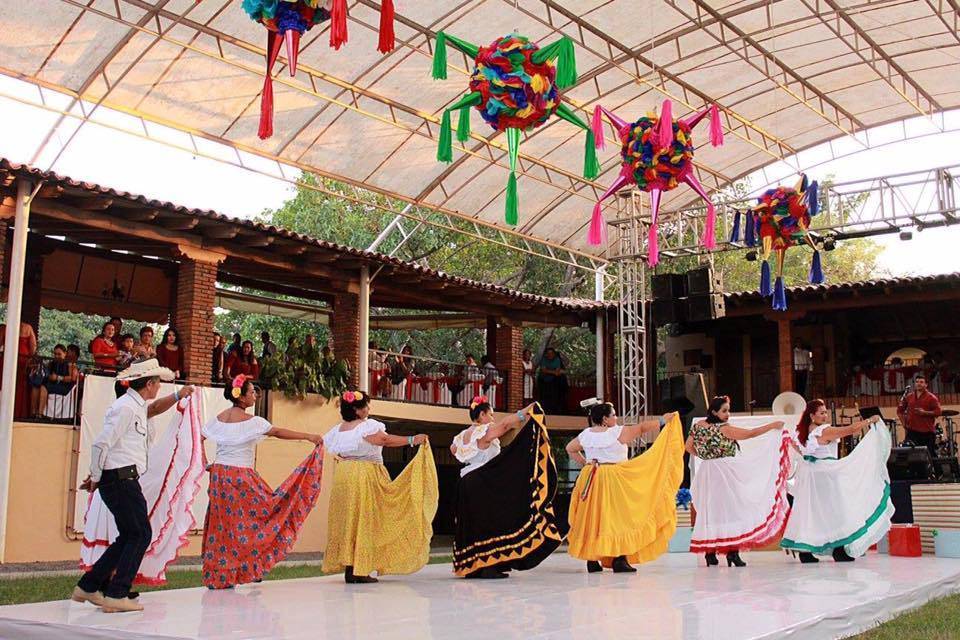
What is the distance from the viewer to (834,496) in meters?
10.1

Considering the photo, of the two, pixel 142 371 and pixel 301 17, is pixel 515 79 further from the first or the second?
pixel 142 371

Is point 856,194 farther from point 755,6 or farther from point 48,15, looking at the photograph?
point 48,15

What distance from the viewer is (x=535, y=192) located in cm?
2109

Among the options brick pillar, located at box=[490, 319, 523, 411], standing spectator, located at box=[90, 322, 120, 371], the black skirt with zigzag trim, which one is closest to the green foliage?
standing spectator, located at box=[90, 322, 120, 371]

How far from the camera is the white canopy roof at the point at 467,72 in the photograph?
Result: 14539mm

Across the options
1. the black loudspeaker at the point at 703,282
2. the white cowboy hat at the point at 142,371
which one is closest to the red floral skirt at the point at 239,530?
the white cowboy hat at the point at 142,371

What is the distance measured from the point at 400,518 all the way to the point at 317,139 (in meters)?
10.4

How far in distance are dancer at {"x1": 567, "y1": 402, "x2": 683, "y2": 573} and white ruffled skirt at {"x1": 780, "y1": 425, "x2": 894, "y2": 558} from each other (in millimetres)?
1588

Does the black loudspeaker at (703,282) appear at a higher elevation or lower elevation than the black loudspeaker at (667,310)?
higher

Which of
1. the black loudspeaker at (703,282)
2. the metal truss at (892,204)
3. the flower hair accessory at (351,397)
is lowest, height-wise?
the flower hair accessory at (351,397)

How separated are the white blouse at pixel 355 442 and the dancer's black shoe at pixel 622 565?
91.3 inches

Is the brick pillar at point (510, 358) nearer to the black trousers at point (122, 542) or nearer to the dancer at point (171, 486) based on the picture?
the dancer at point (171, 486)

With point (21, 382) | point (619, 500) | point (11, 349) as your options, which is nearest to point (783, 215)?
point (619, 500)

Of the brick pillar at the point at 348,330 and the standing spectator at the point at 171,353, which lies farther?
the brick pillar at the point at 348,330
